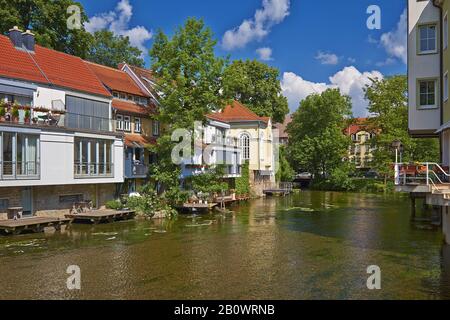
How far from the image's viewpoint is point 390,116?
57438mm

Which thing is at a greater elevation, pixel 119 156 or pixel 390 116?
pixel 390 116

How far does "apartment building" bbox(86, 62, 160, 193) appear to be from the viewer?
3392 cm

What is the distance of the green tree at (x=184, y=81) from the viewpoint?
3456 cm

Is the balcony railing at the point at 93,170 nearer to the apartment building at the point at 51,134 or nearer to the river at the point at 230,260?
the apartment building at the point at 51,134

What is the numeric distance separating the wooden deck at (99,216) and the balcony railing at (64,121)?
531 cm

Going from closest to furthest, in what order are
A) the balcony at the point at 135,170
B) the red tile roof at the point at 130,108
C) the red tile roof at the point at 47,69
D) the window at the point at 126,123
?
the red tile roof at the point at 47,69 < the balcony at the point at 135,170 < the red tile roof at the point at 130,108 < the window at the point at 126,123

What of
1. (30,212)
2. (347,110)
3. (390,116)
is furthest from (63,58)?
(347,110)

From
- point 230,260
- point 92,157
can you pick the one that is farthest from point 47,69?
point 230,260

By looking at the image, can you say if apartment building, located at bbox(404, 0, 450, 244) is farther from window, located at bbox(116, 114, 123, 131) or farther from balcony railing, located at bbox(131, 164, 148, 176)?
window, located at bbox(116, 114, 123, 131)

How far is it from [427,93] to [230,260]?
13.1 meters

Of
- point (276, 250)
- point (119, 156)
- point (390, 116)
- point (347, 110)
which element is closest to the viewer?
point (276, 250)

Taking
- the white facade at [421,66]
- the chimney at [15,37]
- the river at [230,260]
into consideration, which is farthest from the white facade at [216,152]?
the white facade at [421,66]
